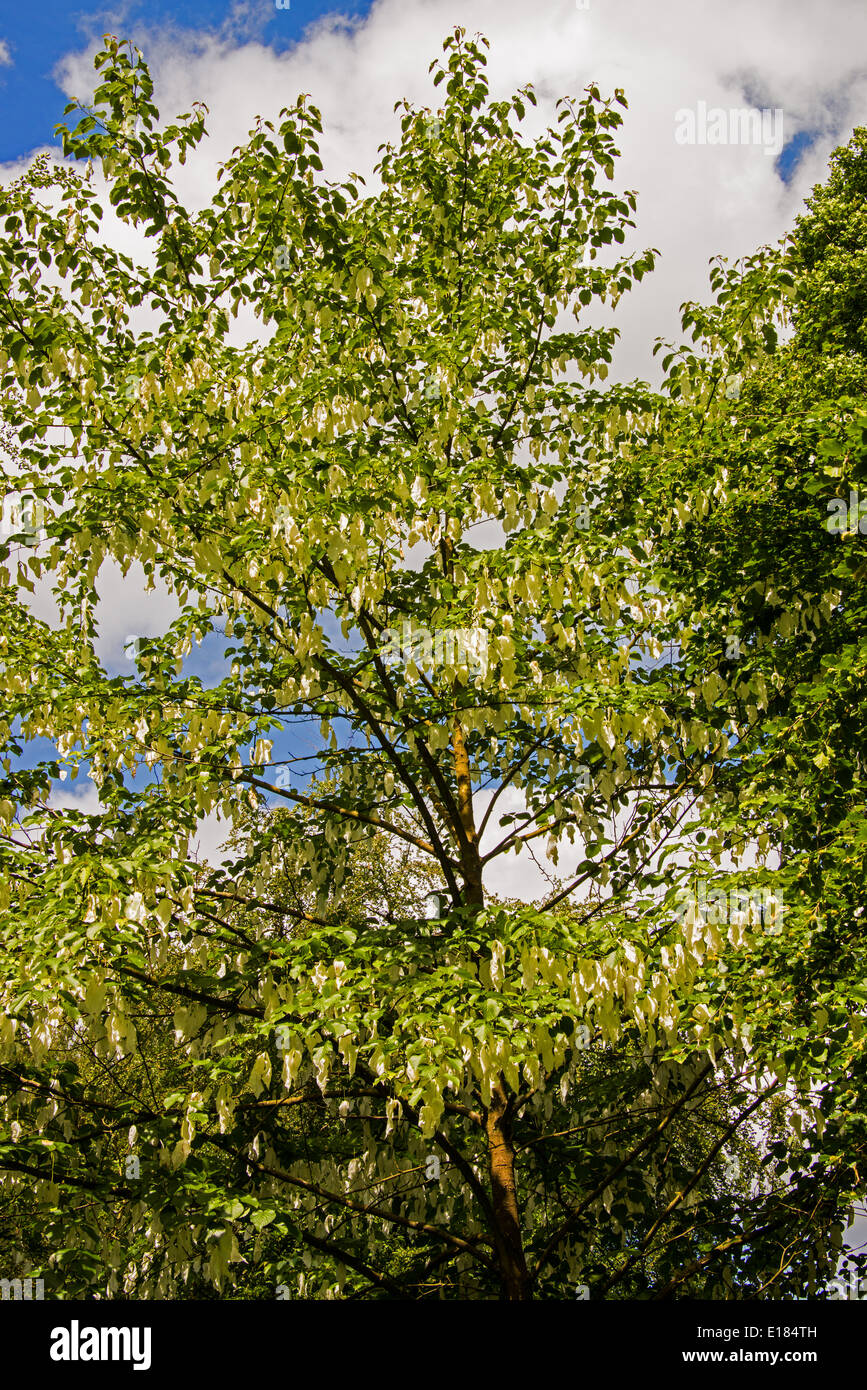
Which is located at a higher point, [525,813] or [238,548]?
[238,548]

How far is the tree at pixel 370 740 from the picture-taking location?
5195mm

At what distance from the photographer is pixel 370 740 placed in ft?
25.2

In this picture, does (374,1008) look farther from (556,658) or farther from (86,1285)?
(556,658)

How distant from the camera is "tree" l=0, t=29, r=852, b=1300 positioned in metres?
5.20

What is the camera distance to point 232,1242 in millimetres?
4949

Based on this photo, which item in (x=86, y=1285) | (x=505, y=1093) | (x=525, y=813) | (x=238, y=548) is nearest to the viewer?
(x=86, y=1285)

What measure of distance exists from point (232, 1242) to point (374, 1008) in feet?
4.36

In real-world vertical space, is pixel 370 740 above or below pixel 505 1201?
above

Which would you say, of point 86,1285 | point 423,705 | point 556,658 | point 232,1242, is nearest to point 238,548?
point 423,705

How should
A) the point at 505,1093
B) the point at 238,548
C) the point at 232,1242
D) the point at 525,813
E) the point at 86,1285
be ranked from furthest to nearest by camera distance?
the point at 525,813 < the point at 505,1093 < the point at 238,548 < the point at 86,1285 < the point at 232,1242

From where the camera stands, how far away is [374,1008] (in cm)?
498

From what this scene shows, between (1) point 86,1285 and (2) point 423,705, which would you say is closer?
(1) point 86,1285
